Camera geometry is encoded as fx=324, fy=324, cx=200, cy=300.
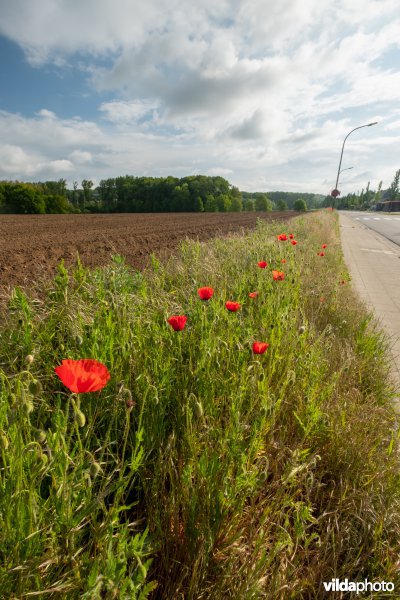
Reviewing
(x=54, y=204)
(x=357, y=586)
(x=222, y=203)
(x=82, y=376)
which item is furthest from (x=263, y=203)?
(x=82, y=376)

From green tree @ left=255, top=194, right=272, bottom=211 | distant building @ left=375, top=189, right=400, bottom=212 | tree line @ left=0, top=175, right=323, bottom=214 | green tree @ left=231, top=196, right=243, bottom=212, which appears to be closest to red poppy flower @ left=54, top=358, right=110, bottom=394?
tree line @ left=0, top=175, right=323, bottom=214

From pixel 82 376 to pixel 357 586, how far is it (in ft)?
4.21

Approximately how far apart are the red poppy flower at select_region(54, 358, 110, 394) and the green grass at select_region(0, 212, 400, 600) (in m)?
0.03

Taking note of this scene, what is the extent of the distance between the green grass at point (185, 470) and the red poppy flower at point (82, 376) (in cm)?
3

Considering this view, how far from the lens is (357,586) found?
1.20m

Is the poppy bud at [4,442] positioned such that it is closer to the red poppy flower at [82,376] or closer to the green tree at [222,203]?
the red poppy flower at [82,376]

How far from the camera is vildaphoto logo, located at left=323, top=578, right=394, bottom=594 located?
1.18 m

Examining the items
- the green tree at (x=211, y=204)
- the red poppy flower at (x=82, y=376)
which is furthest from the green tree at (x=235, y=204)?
the red poppy flower at (x=82, y=376)

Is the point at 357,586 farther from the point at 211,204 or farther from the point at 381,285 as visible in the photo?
the point at 211,204

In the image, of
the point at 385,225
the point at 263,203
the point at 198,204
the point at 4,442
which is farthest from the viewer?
the point at 263,203

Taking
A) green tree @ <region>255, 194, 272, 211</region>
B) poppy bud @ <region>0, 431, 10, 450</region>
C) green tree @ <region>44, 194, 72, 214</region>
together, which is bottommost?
poppy bud @ <region>0, 431, 10, 450</region>

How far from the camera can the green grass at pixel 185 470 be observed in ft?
2.95

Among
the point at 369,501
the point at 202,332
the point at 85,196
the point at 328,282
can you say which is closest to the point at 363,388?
the point at 369,501

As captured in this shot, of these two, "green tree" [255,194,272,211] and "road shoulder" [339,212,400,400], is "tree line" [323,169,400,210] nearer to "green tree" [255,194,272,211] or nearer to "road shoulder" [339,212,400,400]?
"green tree" [255,194,272,211]
